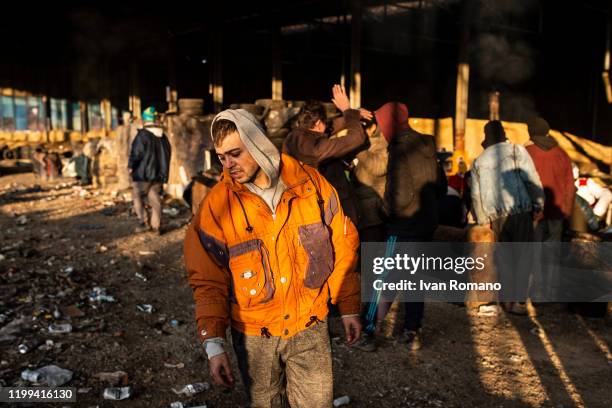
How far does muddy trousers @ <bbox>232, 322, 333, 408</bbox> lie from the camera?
207 centimetres

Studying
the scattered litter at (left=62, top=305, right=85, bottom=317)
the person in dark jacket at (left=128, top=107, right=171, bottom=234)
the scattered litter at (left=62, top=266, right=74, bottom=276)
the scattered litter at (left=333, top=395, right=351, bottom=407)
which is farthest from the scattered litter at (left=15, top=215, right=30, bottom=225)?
the scattered litter at (left=333, top=395, right=351, bottom=407)

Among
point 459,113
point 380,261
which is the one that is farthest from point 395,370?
point 459,113

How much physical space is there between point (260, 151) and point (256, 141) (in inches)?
1.7

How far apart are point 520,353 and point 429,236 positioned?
3.80ft

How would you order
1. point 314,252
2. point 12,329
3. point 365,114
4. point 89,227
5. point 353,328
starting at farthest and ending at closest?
1. point 89,227
2. point 12,329
3. point 365,114
4. point 353,328
5. point 314,252

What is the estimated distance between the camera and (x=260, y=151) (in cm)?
199

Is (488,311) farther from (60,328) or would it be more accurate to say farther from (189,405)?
(60,328)

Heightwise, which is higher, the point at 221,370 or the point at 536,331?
the point at 221,370

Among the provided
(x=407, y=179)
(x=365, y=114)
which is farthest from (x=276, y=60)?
(x=407, y=179)

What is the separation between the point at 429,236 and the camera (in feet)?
13.6

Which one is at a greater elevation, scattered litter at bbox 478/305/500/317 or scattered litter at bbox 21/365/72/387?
scattered litter at bbox 478/305/500/317

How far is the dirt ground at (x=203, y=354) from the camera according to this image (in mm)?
3463

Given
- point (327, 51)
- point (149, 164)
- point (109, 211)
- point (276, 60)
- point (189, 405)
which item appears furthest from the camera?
point (327, 51)

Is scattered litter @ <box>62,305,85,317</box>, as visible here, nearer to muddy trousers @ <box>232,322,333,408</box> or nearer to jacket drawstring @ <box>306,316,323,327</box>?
muddy trousers @ <box>232,322,333,408</box>
